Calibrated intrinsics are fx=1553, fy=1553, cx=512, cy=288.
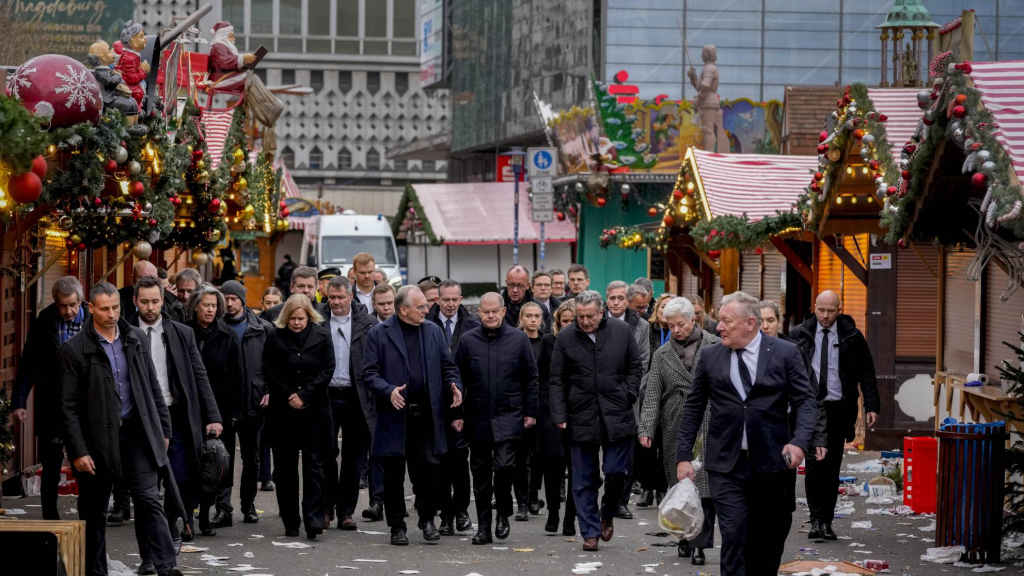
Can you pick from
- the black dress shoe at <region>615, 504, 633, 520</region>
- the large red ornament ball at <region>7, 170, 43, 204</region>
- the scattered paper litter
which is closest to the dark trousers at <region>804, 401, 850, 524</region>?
the black dress shoe at <region>615, 504, 633, 520</region>

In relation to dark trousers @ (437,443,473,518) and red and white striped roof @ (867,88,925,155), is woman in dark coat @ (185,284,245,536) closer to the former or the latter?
dark trousers @ (437,443,473,518)

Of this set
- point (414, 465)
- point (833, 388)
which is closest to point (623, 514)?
point (833, 388)

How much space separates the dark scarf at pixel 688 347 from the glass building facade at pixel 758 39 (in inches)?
1879

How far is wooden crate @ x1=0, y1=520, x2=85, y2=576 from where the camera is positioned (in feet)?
24.5

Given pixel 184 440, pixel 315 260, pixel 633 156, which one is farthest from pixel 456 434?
pixel 633 156

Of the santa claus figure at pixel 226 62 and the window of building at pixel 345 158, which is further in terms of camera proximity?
the window of building at pixel 345 158

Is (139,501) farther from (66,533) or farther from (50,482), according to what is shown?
(66,533)

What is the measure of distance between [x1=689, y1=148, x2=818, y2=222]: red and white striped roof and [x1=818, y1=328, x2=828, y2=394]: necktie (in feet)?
25.8

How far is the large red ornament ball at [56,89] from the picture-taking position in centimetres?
937

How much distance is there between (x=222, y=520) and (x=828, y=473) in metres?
4.61

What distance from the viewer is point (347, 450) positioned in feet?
40.4

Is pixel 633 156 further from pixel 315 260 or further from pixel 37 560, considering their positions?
pixel 37 560

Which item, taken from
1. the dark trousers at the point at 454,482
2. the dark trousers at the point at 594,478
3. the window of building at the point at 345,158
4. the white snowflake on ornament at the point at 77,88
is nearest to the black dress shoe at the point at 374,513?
the dark trousers at the point at 454,482

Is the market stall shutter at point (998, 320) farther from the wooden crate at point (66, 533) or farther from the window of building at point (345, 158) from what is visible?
the window of building at point (345, 158)
